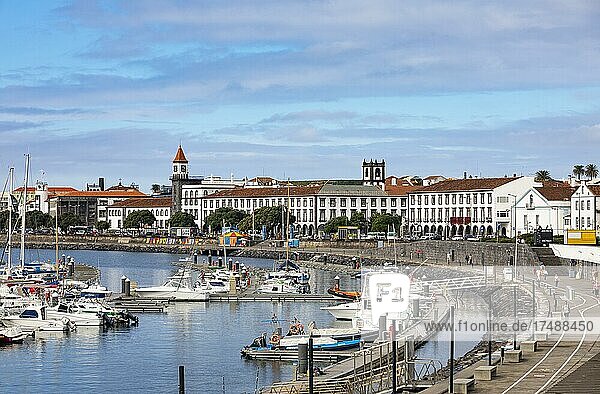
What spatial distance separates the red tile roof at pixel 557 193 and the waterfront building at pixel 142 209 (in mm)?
73894

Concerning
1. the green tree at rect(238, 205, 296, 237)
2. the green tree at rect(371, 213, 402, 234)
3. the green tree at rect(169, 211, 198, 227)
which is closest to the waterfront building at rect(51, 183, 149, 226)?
the green tree at rect(169, 211, 198, 227)

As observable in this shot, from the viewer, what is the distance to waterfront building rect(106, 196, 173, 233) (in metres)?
162

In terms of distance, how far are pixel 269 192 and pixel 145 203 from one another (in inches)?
1416

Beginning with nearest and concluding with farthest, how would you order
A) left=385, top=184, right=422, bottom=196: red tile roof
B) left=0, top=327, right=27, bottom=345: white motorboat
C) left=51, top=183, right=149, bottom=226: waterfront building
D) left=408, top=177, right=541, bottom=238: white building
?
left=0, top=327, right=27, bottom=345: white motorboat → left=408, top=177, right=541, bottom=238: white building → left=385, top=184, right=422, bottom=196: red tile roof → left=51, top=183, right=149, bottom=226: waterfront building

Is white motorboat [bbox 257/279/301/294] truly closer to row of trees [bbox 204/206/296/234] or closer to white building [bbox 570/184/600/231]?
white building [bbox 570/184/600/231]

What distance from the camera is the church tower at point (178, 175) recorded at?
157875mm

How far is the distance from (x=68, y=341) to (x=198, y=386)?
34.1 ft

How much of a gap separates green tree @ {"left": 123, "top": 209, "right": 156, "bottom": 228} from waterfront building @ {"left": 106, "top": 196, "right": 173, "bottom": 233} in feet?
4.38

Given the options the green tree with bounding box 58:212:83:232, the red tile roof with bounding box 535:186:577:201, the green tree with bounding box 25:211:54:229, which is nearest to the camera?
the red tile roof with bounding box 535:186:577:201

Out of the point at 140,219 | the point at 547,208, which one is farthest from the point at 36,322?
the point at 140,219

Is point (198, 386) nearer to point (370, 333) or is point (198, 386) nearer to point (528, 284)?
point (370, 333)

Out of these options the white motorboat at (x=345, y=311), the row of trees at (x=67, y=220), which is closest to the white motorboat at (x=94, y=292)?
the white motorboat at (x=345, y=311)

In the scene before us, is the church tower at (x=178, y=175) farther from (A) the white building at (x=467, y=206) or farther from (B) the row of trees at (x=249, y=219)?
(A) the white building at (x=467, y=206)

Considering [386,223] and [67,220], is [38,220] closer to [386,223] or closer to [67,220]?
[67,220]
